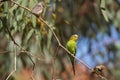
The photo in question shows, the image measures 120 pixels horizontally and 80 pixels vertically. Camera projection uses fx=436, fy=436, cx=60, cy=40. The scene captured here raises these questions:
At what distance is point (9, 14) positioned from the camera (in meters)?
2.16

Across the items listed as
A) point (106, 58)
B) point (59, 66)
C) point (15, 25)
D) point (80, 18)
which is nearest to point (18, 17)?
point (15, 25)

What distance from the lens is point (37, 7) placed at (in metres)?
1.52

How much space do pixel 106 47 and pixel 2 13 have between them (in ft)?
9.45

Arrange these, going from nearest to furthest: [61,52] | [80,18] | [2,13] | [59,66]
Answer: [2,13] < [59,66] < [61,52] < [80,18]

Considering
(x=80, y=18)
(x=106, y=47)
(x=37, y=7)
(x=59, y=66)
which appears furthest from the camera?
(x=106, y=47)

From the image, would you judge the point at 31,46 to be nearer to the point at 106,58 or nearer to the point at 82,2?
the point at 82,2

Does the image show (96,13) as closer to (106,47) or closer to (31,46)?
(106,47)

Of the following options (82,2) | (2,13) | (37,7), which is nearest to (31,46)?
(2,13)

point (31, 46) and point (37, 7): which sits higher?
point (37, 7)

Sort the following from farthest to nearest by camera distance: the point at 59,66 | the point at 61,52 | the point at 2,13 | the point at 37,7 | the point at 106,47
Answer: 1. the point at 106,47
2. the point at 61,52
3. the point at 59,66
4. the point at 2,13
5. the point at 37,7

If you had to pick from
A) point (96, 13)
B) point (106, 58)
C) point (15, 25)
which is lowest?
point (106, 58)

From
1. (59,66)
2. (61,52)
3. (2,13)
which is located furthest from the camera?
(61,52)

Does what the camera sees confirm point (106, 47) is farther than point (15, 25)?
Yes

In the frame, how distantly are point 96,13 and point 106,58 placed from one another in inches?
29.5
